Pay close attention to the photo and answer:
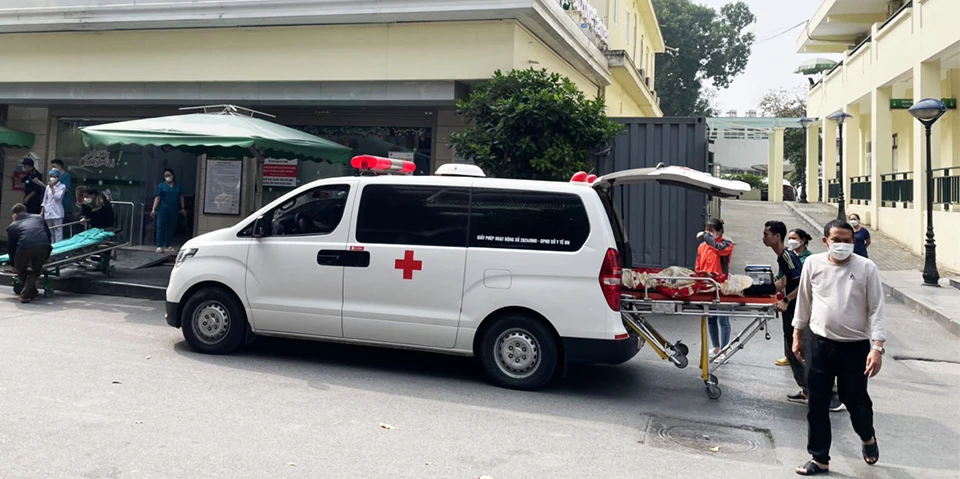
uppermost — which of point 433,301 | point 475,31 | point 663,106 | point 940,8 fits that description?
point 663,106

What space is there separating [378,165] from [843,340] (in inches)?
188

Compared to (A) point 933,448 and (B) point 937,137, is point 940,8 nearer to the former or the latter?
(B) point 937,137

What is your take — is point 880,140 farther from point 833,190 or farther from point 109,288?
point 109,288

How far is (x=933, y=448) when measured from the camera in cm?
553

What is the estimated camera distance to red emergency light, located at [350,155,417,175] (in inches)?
296

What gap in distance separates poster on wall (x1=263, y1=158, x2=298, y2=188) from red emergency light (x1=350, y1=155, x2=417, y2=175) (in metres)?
7.08

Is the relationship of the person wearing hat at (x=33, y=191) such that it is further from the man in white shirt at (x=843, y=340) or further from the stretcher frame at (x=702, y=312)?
the man in white shirt at (x=843, y=340)

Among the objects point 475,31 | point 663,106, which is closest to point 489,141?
point 475,31

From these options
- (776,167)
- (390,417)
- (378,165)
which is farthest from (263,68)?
(776,167)

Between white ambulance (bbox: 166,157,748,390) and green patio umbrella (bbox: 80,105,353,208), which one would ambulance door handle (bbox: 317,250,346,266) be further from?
green patio umbrella (bbox: 80,105,353,208)

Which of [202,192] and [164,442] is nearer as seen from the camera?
[164,442]

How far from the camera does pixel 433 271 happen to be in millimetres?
6840

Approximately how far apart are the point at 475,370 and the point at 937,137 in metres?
18.1

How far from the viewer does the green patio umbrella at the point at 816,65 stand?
2767 cm
